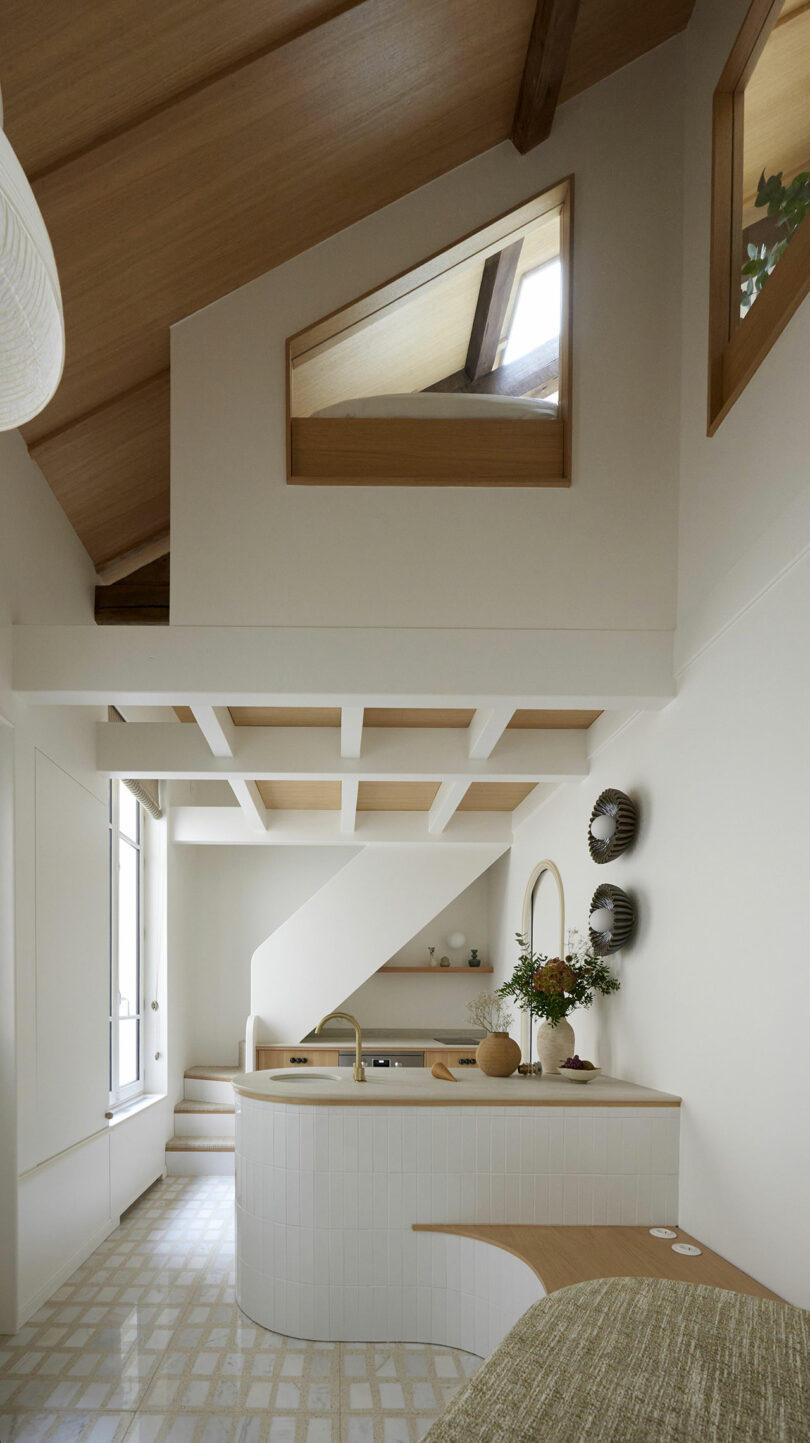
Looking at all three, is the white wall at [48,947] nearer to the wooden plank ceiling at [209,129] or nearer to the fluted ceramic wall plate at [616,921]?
the wooden plank ceiling at [209,129]

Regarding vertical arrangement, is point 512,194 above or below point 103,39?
above

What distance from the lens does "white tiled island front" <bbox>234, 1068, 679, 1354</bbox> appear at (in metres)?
3.90

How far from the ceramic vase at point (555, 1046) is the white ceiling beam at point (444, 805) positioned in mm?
1542

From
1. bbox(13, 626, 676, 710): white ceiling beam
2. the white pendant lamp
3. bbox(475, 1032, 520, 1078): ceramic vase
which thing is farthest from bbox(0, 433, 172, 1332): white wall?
the white pendant lamp

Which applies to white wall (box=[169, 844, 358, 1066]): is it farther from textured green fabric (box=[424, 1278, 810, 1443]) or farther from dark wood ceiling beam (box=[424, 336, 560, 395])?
textured green fabric (box=[424, 1278, 810, 1443])

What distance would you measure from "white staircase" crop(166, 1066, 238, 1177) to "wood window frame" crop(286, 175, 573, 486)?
4.55m

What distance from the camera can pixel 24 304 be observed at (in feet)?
Result: 3.50

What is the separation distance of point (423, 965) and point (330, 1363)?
5538mm

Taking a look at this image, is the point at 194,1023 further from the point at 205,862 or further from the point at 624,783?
the point at 624,783

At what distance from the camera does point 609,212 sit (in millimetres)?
4129

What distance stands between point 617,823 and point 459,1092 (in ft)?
4.00

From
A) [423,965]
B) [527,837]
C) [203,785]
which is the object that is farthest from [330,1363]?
[423,965]

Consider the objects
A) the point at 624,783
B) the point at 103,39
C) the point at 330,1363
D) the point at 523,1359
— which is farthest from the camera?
the point at 624,783

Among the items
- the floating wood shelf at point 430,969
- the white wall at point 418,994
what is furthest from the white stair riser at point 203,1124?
the floating wood shelf at point 430,969
